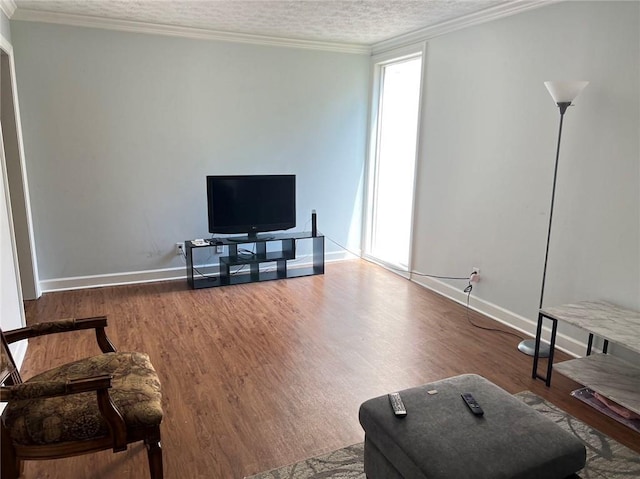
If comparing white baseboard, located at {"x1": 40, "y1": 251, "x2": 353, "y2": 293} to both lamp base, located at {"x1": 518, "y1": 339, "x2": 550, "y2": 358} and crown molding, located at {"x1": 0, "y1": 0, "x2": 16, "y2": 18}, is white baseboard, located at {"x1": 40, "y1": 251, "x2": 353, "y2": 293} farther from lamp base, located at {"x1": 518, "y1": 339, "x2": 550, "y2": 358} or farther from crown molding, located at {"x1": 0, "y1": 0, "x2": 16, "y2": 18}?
lamp base, located at {"x1": 518, "y1": 339, "x2": 550, "y2": 358}

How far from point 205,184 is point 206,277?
0.98 metres

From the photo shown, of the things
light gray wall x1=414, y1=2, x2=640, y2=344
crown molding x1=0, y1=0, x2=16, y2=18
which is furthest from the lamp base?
crown molding x1=0, y1=0, x2=16, y2=18

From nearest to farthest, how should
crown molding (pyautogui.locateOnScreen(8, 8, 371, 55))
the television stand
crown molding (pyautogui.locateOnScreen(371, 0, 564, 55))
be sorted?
crown molding (pyautogui.locateOnScreen(371, 0, 564, 55)), crown molding (pyautogui.locateOnScreen(8, 8, 371, 55)), the television stand

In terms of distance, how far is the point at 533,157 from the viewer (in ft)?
11.4

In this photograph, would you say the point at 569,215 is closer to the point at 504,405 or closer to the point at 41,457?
the point at 504,405

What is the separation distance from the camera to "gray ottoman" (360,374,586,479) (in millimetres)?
1587

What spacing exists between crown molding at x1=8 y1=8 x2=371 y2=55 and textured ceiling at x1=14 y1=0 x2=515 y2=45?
56mm

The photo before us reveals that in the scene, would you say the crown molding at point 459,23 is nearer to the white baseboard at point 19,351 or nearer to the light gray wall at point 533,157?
the light gray wall at point 533,157

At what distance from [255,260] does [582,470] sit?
3.33 m

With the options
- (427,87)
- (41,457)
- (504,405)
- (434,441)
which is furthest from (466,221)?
(41,457)

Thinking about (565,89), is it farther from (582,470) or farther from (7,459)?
(7,459)

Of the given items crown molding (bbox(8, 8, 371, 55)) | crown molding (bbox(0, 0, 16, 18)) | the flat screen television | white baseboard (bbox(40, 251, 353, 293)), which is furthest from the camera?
the flat screen television

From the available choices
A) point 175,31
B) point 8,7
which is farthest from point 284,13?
point 8,7

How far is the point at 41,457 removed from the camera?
1.73 metres
